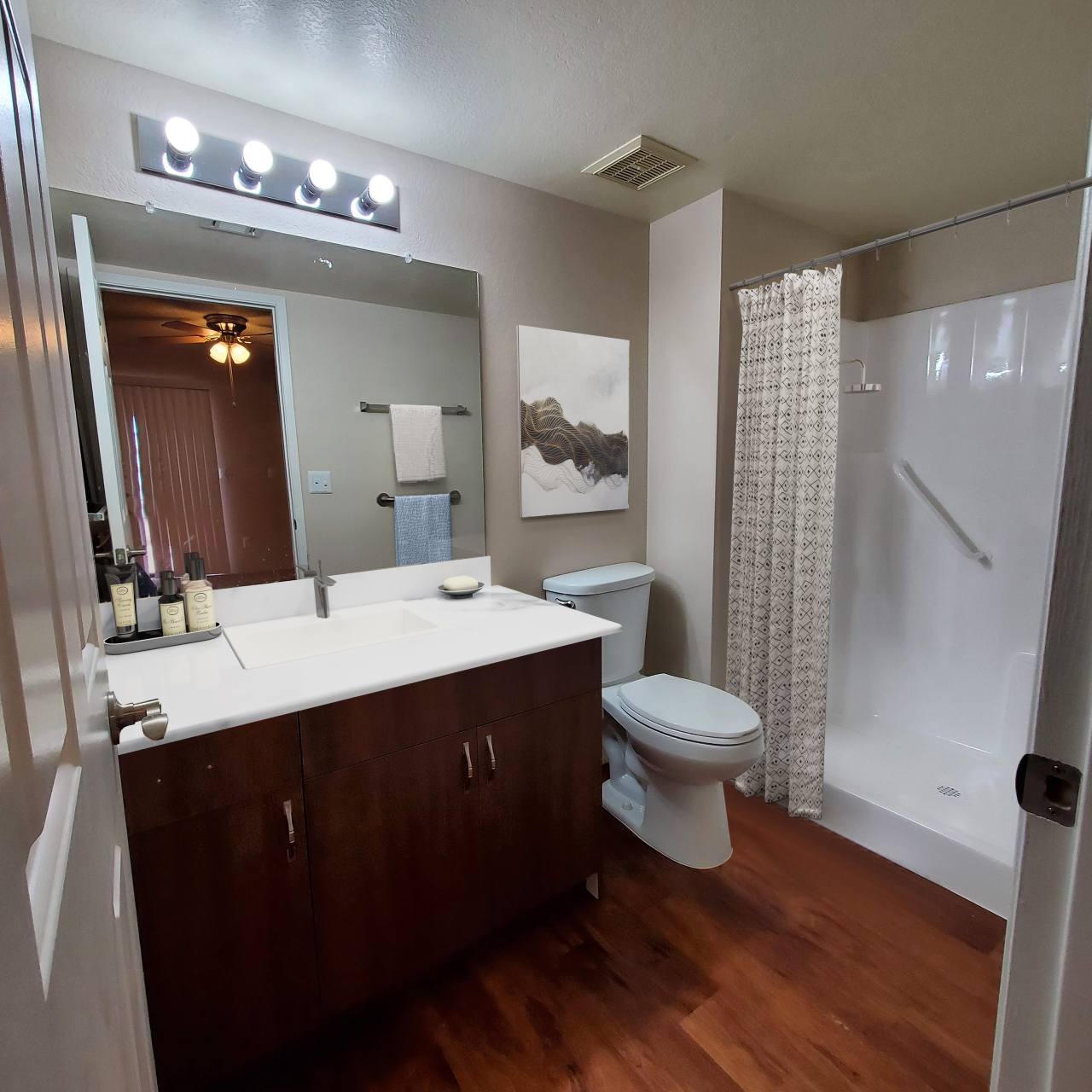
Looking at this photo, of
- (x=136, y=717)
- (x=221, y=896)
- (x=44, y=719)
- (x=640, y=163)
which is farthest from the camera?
(x=640, y=163)

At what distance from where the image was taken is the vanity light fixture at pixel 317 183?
1640 millimetres

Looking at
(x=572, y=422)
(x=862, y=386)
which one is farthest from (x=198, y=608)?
(x=862, y=386)

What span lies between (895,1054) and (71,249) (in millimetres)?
2622

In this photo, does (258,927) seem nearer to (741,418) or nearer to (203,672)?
(203,672)

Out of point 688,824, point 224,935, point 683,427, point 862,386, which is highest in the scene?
point 862,386

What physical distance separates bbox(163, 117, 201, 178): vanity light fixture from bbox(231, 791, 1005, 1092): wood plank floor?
215 cm

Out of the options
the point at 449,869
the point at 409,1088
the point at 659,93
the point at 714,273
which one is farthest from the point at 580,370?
the point at 409,1088

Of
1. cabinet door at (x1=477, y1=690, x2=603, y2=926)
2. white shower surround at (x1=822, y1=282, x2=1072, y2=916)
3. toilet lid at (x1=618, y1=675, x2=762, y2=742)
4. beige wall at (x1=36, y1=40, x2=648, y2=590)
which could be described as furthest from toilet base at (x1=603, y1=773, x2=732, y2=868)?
beige wall at (x1=36, y1=40, x2=648, y2=590)

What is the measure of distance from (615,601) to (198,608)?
1.35 metres

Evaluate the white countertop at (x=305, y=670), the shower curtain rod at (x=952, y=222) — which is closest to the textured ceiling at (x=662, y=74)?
the shower curtain rod at (x=952, y=222)

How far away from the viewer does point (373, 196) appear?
1737 millimetres

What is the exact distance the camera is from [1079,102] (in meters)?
1.64

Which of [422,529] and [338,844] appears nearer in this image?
[338,844]

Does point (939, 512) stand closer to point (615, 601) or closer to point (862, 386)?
point (862, 386)
